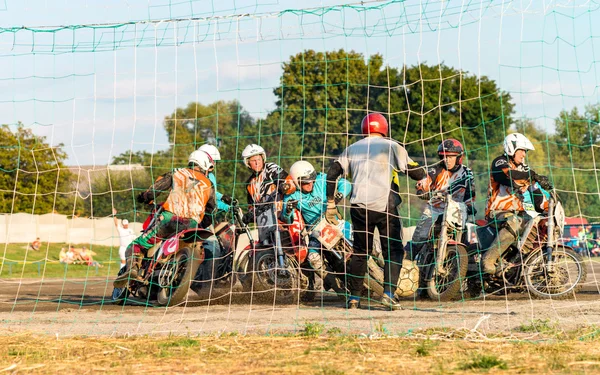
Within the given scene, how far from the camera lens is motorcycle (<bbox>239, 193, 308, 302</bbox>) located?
1133 centimetres

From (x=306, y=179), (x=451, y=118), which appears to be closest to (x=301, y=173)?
(x=306, y=179)

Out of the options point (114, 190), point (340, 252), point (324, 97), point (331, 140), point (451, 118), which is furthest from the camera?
point (451, 118)

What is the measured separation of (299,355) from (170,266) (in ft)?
15.3

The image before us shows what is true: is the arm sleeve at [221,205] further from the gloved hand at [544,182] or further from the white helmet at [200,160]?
the gloved hand at [544,182]

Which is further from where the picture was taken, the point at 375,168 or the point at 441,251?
the point at 441,251

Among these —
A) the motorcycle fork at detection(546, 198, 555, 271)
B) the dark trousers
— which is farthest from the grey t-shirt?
the motorcycle fork at detection(546, 198, 555, 271)

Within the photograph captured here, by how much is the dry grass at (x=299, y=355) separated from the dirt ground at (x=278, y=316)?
572 millimetres

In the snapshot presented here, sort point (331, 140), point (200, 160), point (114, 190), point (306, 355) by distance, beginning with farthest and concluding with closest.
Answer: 1. point (331, 140)
2. point (114, 190)
3. point (200, 160)
4. point (306, 355)

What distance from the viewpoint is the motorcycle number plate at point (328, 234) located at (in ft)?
36.2

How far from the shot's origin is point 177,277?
11273 mm

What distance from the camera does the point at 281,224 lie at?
38.0 feet

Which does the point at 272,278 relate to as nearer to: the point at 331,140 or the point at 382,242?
the point at 382,242

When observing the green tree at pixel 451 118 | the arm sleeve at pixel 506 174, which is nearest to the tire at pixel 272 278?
the arm sleeve at pixel 506 174

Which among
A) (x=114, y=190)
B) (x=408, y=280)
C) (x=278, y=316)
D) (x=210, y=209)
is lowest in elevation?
(x=278, y=316)
